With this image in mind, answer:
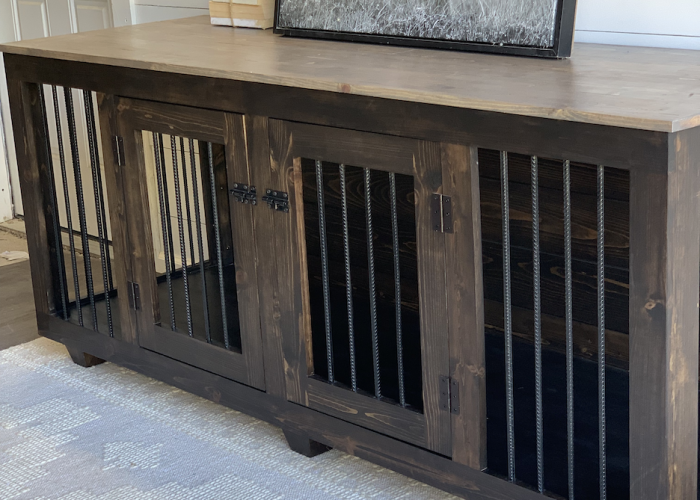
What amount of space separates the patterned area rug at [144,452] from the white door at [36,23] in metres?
1.29

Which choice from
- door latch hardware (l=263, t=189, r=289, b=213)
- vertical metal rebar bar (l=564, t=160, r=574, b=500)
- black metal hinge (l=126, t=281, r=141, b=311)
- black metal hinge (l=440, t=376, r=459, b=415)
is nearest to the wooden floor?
black metal hinge (l=126, t=281, r=141, b=311)

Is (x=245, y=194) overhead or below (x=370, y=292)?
overhead

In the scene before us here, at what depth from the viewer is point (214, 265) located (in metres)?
2.73

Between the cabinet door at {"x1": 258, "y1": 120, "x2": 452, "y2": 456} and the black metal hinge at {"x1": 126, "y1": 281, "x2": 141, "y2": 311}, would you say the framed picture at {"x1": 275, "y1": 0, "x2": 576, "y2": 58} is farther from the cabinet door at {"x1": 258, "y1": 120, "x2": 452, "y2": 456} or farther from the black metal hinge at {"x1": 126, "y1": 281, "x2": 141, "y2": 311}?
the black metal hinge at {"x1": 126, "y1": 281, "x2": 141, "y2": 311}

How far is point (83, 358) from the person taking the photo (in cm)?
252

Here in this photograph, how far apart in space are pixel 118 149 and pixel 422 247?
0.88 metres

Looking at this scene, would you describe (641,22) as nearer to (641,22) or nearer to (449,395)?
(641,22)

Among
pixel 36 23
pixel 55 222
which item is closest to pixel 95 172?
pixel 55 222

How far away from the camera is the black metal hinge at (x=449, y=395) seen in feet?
5.34

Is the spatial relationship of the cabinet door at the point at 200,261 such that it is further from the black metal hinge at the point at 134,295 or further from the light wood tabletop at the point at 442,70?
the light wood tabletop at the point at 442,70

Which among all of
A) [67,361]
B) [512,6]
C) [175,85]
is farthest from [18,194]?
[512,6]

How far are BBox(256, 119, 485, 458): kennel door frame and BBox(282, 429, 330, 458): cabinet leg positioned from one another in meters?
0.11

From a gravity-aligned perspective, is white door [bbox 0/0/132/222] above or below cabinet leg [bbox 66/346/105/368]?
above

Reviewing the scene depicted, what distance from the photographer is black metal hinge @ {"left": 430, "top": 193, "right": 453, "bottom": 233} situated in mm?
1546
